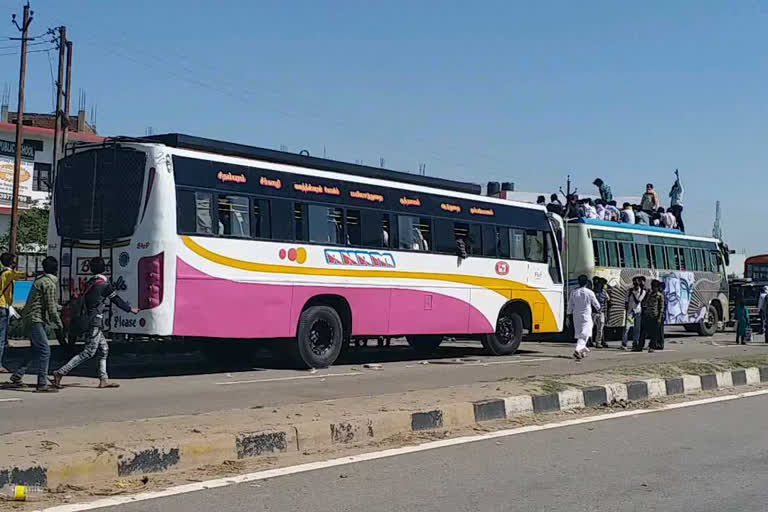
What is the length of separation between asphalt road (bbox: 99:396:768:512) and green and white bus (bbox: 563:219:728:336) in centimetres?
1339

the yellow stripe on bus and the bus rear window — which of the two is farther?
the yellow stripe on bus

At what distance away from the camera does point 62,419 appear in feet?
28.6

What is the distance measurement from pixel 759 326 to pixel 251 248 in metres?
23.7

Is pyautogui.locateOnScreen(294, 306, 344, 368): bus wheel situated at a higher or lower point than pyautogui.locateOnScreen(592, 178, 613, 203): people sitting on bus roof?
lower

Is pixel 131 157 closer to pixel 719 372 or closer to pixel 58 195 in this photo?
pixel 58 195

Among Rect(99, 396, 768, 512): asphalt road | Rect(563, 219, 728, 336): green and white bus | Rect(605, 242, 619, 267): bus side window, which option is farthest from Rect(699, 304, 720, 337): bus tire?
Rect(99, 396, 768, 512): asphalt road

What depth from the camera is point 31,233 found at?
3972cm

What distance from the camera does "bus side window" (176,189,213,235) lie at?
12.0m

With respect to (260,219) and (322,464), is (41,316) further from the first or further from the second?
(322,464)

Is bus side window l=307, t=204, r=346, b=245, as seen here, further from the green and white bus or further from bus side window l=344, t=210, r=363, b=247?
the green and white bus

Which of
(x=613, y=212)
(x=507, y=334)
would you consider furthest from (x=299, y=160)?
(x=613, y=212)

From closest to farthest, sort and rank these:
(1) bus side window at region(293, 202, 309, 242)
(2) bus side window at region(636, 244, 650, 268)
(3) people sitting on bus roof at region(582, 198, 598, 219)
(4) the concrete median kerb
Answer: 1. (4) the concrete median kerb
2. (1) bus side window at region(293, 202, 309, 242)
3. (3) people sitting on bus roof at region(582, 198, 598, 219)
4. (2) bus side window at region(636, 244, 650, 268)

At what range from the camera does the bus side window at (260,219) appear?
13031mm

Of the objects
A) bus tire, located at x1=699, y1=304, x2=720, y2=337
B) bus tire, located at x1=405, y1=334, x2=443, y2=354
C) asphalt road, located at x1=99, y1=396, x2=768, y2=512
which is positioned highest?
bus tire, located at x1=699, y1=304, x2=720, y2=337
